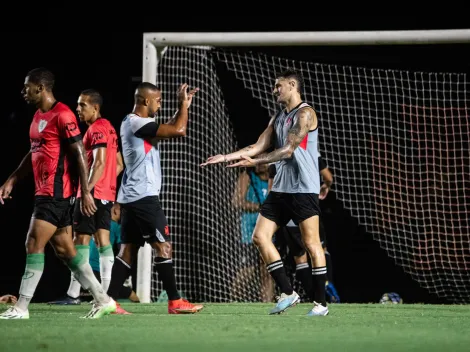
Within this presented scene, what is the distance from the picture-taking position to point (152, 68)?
10273mm

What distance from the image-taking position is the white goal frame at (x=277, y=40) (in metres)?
9.98

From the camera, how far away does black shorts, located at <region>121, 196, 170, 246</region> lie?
282 inches

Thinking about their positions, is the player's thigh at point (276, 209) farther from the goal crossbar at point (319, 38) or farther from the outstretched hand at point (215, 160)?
the goal crossbar at point (319, 38)

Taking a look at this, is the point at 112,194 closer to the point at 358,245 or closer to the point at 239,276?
the point at 239,276

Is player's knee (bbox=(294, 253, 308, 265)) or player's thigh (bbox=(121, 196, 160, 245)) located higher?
player's thigh (bbox=(121, 196, 160, 245))

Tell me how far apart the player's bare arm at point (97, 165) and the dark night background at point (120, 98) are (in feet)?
13.5

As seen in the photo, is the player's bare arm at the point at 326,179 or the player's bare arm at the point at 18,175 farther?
the player's bare arm at the point at 326,179

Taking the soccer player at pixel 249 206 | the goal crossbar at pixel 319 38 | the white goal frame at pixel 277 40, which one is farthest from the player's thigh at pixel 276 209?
the soccer player at pixel 249 206

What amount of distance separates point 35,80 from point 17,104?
6.55 m

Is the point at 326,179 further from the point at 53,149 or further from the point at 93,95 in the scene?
the point at 53,149

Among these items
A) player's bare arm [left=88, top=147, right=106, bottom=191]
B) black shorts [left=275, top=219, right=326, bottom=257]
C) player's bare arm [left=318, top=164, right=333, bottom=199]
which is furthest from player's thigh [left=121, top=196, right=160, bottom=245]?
player's bare arm [left=318, top=164, right=333, bottom=199]

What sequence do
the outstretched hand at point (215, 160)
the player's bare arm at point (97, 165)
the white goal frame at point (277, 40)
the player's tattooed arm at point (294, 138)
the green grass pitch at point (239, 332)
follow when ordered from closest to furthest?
the green grass pitch at point (239, 332) < the player's tattooed arm at point (294, 138) < the outstretched hand at point (215, 160) < the player's bare arm at point (97, 165) < the white goal frame at point (277, 40)

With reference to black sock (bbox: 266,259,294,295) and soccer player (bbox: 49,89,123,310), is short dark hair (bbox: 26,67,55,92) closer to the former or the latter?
soccer player (bbox: 49,89,123,310)

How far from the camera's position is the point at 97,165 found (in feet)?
26.5
